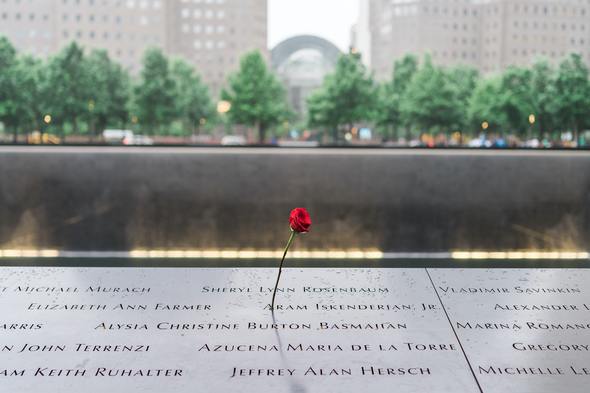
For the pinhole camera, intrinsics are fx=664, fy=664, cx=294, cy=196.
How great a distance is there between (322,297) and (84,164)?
7.72 metres

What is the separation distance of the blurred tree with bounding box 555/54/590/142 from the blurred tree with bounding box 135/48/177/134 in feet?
89.7

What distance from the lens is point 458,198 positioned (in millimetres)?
10914

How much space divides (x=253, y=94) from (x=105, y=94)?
1153cm

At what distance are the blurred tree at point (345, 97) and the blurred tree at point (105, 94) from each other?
15.3 meters

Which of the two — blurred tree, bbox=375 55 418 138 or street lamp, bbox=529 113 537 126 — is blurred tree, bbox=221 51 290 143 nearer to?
blurred tree, bbox=375 55 418 138

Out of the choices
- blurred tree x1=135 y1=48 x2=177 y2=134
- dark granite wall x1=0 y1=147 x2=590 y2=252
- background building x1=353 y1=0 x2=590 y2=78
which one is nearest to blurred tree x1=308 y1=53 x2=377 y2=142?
blurred tree x1=135 y1=48 x2=177 y2=134

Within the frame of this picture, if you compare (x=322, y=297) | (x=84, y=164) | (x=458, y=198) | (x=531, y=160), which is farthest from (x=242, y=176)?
(x=322, y=297)

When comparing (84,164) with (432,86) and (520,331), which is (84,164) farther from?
(432,86)

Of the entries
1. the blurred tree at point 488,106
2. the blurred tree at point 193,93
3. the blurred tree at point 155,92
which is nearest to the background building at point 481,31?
the blurred tree at point 488,106

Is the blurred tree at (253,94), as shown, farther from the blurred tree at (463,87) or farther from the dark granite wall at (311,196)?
the dark granite wall at (311,196)

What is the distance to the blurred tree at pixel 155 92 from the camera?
50.1m

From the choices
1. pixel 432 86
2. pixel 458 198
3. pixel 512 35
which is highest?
pixel 512 35

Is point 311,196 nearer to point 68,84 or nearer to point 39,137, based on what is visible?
point 68,84

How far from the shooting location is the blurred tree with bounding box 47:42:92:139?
48.0m
